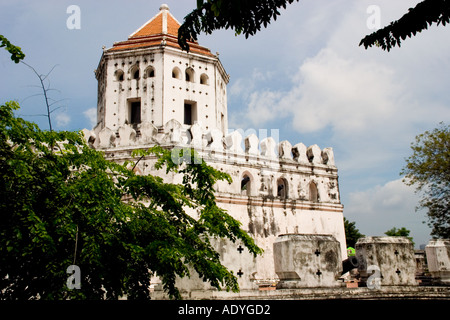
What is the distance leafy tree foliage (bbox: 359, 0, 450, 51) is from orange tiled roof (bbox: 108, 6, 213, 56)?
57.0 ft

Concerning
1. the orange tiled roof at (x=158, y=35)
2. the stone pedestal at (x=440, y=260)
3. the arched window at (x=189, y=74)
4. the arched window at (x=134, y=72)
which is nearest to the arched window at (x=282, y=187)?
the arched window at (x=189, y=74)

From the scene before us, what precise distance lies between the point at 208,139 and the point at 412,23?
44.4 feet

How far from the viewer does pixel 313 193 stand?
20.1 m

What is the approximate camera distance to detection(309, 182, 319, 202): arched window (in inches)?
781

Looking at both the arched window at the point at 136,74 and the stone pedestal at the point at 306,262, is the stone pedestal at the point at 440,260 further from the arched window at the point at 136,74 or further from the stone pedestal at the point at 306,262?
the arched window at the point at 136,74

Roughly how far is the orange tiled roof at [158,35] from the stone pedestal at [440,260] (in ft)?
52.0

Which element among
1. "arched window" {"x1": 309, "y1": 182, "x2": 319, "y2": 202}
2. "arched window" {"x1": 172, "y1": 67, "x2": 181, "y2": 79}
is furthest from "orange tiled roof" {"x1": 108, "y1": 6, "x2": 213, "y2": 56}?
"arched window" {"x1": 309, "y1": 182, "x2": 319, "y2": 202}

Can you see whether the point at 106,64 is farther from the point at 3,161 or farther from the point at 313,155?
the point at 3,161

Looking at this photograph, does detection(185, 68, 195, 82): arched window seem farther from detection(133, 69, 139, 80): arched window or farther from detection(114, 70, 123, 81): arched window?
detection(114, 70, 123, 81): arched window

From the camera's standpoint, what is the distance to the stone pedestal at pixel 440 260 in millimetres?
9164

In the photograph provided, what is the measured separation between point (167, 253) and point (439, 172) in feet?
63.6

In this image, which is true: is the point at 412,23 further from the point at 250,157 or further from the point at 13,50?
the point at 250,157

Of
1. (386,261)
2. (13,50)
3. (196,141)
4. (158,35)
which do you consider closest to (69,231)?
(13,50)

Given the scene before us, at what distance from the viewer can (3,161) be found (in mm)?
4859
